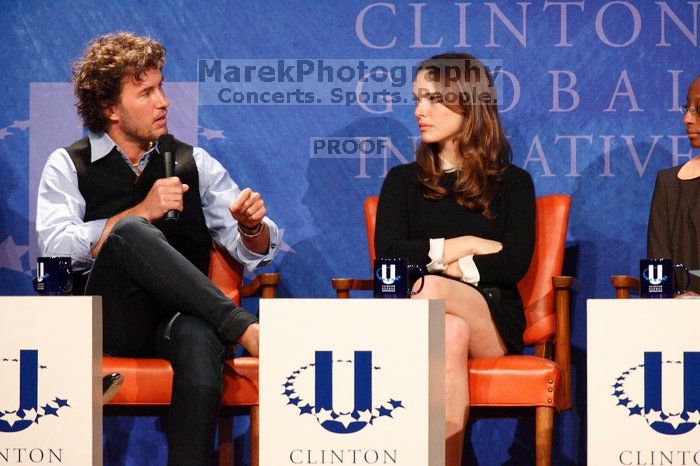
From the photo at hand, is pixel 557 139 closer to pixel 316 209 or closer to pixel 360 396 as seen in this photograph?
pixel 316 209

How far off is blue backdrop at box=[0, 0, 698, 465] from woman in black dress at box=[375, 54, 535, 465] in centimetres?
44

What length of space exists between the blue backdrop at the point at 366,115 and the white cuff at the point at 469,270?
28.7 inches

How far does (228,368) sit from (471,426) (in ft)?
4.22

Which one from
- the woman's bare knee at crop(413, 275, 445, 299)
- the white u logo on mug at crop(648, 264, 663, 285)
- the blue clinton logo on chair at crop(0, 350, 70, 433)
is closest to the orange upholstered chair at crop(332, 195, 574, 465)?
the woman's bare knee at crop(413, 275, 445, 299)

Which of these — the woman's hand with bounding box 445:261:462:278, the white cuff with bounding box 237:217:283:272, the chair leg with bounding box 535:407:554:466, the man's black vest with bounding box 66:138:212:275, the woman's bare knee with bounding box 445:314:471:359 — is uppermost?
the man's black vest with bounding box 66:138:212:275

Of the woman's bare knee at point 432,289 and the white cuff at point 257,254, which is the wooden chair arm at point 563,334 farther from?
the white cuff at point 257,254

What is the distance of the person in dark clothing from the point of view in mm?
3273

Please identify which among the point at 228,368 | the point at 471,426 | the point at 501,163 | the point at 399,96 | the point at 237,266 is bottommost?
the point at 471,426

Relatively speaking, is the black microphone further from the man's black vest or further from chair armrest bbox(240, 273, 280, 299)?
chair armrest bbox(240, 273, 280, 299)

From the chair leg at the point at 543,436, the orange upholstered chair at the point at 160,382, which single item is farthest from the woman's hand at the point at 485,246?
the orange upholstered chair at the point at 160,382

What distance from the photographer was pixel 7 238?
12.3 ft

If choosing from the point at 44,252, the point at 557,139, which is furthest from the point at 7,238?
the point at 557,139

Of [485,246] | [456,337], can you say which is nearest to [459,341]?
[456,337]

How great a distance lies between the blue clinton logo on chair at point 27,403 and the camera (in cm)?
224
